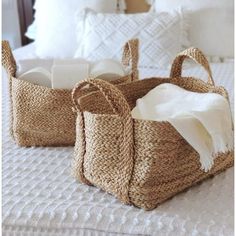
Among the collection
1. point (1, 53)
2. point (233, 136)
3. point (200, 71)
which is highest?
point (1, 53)

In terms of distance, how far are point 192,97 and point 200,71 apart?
95 cm

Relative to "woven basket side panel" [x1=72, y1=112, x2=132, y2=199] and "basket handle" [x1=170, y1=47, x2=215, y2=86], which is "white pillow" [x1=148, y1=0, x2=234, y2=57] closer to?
"basket handle" [x1=170, y1=47, x2=215, y2=86]

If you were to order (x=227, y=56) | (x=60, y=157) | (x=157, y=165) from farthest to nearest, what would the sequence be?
(x=227, y=56)
(x=60, y=157)
(x=157, y=165)

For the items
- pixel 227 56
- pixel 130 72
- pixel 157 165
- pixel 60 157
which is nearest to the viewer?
pixel 157 165

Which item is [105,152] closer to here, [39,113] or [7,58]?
[39,113]

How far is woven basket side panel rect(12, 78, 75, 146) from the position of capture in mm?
1244

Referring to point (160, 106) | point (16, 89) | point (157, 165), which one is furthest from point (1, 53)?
point (157, 165)

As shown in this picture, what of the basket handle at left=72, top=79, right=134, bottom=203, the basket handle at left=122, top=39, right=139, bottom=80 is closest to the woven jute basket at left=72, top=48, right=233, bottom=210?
the basket handle at left=72, top=79, right=134, bottom=203

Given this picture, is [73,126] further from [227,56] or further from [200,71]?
[227,56]

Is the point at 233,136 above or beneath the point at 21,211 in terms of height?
above

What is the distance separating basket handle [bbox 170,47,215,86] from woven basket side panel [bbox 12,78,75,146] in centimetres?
30

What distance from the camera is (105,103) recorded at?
44.8 inches

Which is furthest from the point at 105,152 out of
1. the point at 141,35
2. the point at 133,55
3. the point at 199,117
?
the point at 141,35

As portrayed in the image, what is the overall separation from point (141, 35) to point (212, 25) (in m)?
0.34
